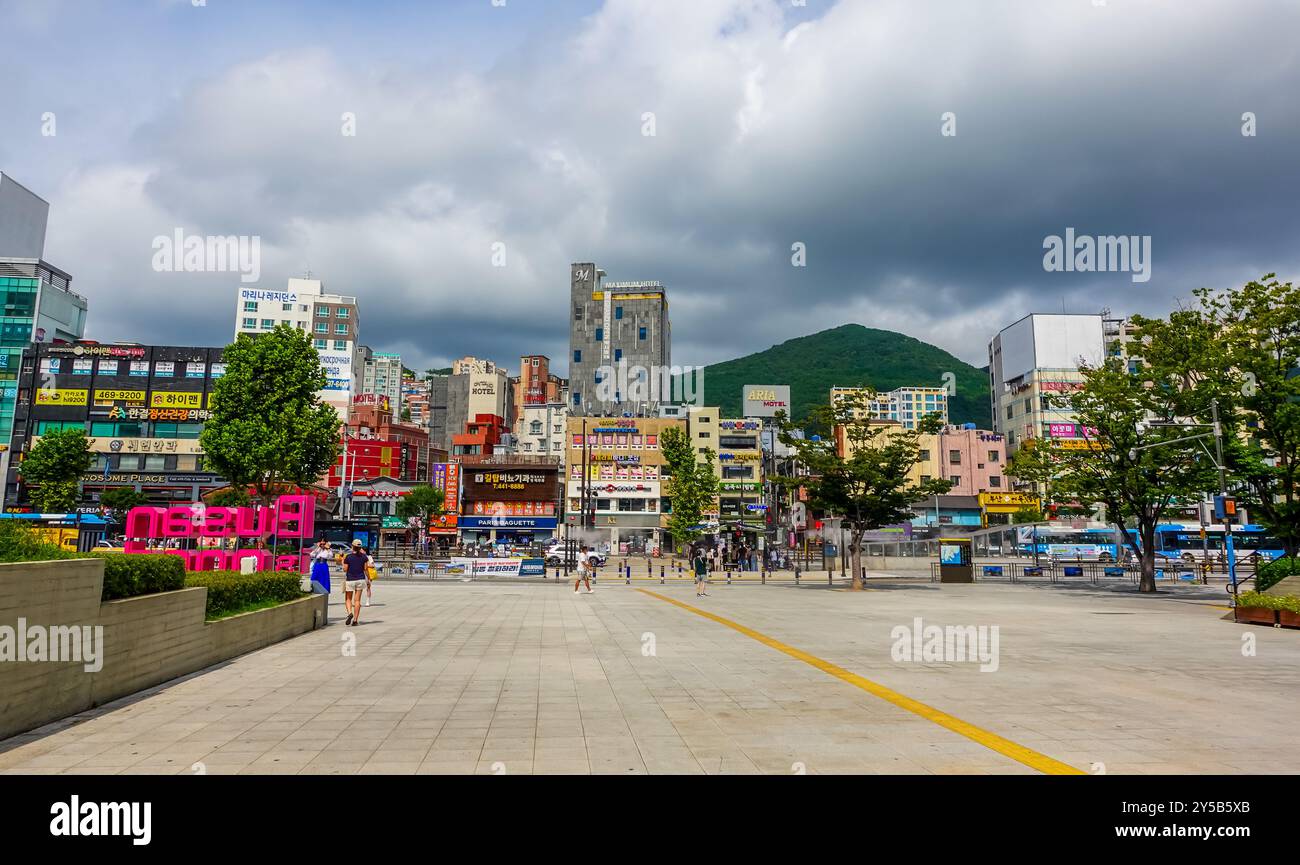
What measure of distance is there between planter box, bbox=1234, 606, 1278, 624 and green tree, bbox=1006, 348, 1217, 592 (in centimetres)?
1195

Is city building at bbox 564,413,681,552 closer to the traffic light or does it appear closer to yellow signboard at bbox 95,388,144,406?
yellow signboard at bbox 95,388,144,406

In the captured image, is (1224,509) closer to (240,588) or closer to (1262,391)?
(1262,391)

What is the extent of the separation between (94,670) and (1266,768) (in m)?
11.2

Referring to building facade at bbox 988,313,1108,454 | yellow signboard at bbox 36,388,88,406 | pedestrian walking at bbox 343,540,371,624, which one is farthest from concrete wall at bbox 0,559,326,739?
building facade at bbox 988,313,1108,454

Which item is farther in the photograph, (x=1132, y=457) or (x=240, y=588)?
(x=1132, y=457)

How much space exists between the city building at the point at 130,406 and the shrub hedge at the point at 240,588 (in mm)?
76006

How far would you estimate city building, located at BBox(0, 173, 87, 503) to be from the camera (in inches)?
3214

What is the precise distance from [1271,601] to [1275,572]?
8.07 feet

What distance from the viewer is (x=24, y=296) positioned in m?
85.2

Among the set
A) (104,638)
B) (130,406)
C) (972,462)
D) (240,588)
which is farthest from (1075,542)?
(130,406)

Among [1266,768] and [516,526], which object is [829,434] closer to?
[1266,768]

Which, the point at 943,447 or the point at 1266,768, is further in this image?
the point at 943,447

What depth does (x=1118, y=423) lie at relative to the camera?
3148cm
